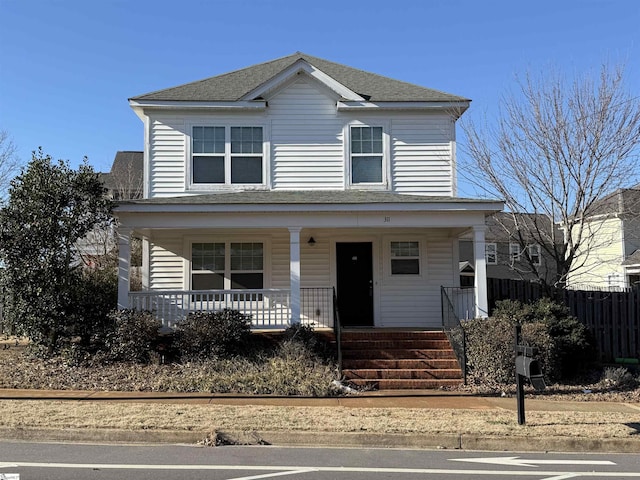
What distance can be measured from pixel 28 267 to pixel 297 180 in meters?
6.47

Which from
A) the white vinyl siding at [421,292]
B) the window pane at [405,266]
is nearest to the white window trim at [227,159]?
the window pane at [405,266]

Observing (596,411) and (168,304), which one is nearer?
(596,411)

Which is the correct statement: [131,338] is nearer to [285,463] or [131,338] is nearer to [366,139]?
[285,463]

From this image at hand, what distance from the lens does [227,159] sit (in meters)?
14.1

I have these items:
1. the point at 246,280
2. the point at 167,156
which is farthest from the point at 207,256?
the point at 167,156

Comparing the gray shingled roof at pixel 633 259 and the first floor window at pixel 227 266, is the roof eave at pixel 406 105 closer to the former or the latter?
the first floor window at pixel 227 266

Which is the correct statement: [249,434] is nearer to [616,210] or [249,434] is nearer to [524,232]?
[524,232]

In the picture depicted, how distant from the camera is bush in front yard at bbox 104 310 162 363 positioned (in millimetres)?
11164


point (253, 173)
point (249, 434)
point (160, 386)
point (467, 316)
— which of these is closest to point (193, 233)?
point (253, 173)

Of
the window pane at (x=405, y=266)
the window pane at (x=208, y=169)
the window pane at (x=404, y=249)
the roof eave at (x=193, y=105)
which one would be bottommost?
the window pane at (x=405, y=266)

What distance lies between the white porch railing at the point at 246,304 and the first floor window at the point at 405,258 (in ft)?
6.19

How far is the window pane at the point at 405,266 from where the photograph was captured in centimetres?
1440

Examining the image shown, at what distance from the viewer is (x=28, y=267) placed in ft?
37.2

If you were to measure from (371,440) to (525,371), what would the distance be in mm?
2259
